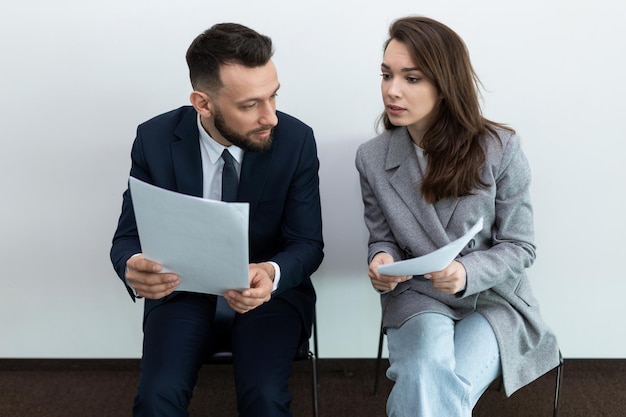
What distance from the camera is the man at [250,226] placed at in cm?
169

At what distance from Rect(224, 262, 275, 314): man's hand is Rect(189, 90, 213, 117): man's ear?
0.46 m

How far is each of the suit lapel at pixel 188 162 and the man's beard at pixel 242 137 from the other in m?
0.10

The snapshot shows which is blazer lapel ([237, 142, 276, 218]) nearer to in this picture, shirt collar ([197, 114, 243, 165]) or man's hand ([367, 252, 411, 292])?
shirt collar ([197, 114, 243, 165])

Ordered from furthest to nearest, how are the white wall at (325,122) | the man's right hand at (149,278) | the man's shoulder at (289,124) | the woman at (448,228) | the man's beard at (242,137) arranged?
the white wall at (325,122) < the man's shoulder at (289,124) < the man's beard at (242,137) < the woman at (448,228) < the man's right hand at (149,278)

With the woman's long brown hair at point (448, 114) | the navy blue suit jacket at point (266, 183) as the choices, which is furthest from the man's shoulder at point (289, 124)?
the woman's long brown hair at point (448, 114)

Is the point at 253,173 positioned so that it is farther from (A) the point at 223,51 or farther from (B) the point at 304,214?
(A) the point at 223,51

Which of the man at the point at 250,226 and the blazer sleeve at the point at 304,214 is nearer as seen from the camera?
the man at the point at 250,226

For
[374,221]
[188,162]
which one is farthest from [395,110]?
[188,162]

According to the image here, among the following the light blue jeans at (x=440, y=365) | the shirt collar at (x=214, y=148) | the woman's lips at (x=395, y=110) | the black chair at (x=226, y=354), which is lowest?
the black chair at (x=226, y=354)

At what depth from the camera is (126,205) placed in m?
1.93

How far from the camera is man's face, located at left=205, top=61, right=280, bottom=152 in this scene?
1.72 m

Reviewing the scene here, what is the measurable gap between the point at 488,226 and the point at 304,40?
2.86 ft

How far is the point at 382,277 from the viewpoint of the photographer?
5.63ft

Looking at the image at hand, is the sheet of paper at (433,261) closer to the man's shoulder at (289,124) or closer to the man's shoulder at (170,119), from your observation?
the man's shoulder at (289,124)
